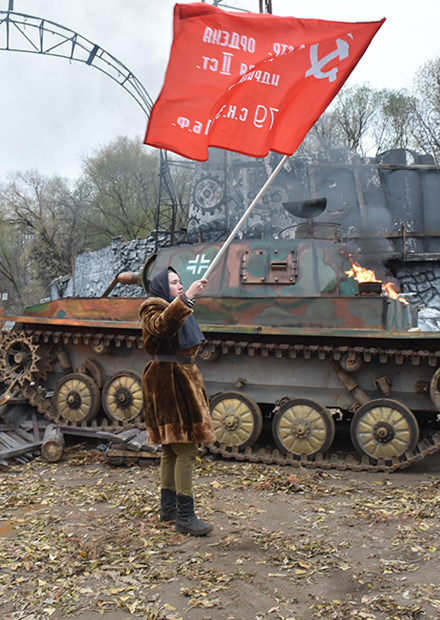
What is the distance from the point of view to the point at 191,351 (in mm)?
5102

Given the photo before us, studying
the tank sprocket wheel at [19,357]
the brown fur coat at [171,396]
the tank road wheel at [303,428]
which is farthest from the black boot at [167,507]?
the tank sprocket wheel at [19,357]

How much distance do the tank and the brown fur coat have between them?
9.15 feet

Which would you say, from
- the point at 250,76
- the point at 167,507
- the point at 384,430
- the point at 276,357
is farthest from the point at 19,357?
the point at 250,76

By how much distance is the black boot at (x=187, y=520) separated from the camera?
16.1ft

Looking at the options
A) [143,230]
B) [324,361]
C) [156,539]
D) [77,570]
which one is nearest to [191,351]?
[156,539]

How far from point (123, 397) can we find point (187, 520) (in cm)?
405

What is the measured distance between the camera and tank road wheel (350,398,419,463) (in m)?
7.27

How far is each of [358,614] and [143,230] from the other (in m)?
30.9

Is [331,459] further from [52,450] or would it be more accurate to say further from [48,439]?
[48,439]

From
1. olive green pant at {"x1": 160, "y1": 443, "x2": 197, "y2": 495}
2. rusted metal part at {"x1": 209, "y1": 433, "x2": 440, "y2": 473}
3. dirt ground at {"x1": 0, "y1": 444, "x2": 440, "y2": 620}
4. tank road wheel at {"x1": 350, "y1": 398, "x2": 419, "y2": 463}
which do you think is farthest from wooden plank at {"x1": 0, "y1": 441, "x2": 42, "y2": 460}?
tank road wheel at {"x1": 350, "y1": 398, "x2": 419, "y2": 463}

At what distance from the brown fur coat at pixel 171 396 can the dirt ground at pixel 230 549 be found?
80 centimetres

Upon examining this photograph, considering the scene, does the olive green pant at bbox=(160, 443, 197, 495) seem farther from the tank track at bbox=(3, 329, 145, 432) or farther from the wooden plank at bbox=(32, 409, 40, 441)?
the wooden plank at bbox=(32, 409, 40, 441)

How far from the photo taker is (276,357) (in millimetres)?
8180

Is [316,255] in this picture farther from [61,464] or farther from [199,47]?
[61,464]
